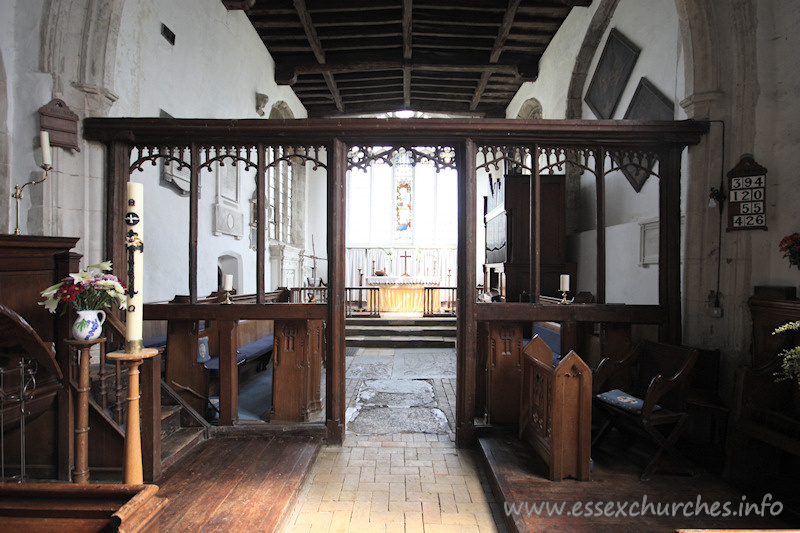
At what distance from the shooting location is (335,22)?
6.46 meters

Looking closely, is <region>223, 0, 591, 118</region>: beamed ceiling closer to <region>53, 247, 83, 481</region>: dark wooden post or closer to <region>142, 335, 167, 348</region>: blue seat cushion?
<region>142, 335, 167, 348</region>: blue seat cushion

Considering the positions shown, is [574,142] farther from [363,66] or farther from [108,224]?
[363,66]

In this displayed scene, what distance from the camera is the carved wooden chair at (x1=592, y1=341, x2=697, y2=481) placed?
8.95ft

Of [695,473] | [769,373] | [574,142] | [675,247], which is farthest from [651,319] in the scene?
[574,142]

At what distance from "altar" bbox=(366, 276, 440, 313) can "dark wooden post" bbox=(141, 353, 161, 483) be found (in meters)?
6.66

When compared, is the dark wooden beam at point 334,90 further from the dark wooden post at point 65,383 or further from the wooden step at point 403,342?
the dark wooden post at point 65,383

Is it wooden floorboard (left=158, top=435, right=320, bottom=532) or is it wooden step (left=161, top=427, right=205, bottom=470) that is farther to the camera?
wooden step (left=161, top=427, right=205, bottom=470)

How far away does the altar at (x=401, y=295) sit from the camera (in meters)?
9.32

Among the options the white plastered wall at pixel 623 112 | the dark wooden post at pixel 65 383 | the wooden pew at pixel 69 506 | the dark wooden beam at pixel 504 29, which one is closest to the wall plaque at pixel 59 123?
the dark wooden post at pixel 65 383

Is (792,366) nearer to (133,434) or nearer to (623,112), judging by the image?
(133,434)

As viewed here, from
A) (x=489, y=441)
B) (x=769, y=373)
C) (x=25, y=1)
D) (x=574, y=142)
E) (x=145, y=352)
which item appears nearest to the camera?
(x=145, y=352)

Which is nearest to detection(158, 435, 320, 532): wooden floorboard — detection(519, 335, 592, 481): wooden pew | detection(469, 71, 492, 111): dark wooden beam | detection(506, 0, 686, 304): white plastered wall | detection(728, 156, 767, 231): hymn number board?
detection(519, 335, 592, 481): wooden pew

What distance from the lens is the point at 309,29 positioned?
659cm

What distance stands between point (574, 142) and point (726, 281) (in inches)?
64.5
